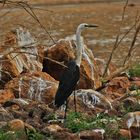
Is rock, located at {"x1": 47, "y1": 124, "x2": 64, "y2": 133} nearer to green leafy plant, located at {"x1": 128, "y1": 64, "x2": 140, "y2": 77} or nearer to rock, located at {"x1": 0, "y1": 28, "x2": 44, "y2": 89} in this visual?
rock, located at {"x1": 0, "y1": 28, "x2": 44, "y2": 89}

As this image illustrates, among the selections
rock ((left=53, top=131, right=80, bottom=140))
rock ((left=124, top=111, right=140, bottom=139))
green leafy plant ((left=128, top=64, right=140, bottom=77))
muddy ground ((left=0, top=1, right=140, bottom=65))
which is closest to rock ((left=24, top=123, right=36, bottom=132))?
rock ((left=53, top=131, right=80, bottom=140))

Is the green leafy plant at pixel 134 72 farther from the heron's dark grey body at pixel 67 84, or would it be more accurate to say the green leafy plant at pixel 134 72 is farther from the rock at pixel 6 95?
the heron's dark grey body at pixel 67 84

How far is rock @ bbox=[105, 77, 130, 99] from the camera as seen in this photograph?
1202cm

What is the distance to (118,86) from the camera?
40.3 feet

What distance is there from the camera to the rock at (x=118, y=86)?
12016mm

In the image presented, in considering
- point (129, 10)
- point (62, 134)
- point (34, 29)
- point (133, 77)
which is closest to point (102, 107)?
point (62, 134)

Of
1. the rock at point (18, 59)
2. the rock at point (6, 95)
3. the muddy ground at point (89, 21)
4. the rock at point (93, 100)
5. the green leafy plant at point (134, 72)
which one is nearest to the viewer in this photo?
the rock at point (93, 100)

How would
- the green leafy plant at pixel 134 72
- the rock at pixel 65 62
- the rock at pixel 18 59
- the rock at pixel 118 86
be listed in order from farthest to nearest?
1. the green leafy plant at pixel 134 72
2. the rock at pixel 118 86
3. the rock at pixel 65 62
4. the rock at pixel 18 59

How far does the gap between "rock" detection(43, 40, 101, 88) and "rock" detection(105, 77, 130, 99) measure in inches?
9.6

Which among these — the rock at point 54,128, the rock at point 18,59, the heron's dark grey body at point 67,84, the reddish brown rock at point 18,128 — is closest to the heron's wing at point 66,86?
the heron's dark grey body at point 67,84

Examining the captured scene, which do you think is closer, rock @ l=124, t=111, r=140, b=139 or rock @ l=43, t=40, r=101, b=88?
rock @ l=124, t=111, r=140, b=139

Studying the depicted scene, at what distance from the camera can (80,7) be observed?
1318 inches

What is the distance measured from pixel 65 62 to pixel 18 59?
81cm

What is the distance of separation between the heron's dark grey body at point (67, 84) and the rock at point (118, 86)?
7.43ft
